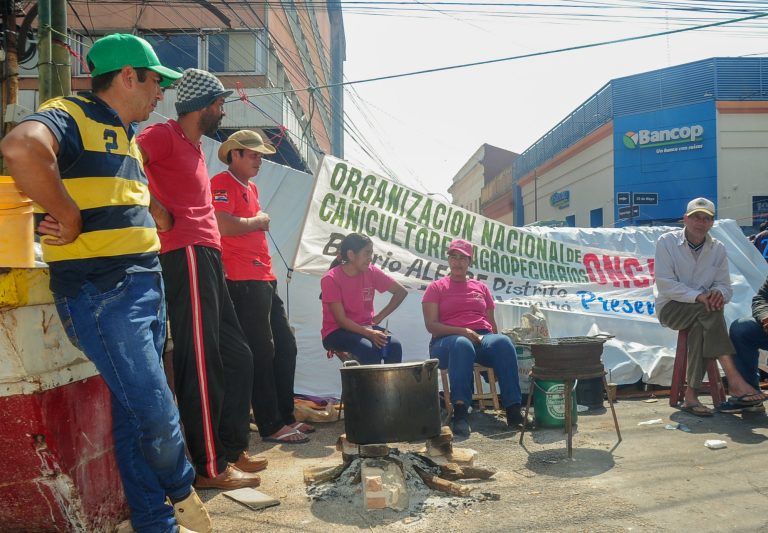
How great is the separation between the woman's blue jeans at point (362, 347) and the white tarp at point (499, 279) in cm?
82

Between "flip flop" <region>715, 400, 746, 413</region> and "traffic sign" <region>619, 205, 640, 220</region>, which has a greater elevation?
"traffic sign" <region>619, 205, 640, 220</region>

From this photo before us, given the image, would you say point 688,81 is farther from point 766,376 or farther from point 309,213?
point 309,213

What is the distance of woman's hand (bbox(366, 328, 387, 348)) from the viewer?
214 inches

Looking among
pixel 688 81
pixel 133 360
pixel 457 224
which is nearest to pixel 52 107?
pixel 133 360

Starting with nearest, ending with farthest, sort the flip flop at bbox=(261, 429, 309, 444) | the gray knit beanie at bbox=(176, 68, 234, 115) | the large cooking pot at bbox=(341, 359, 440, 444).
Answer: the gray knit beanie at bbox=(176, 68, 234, 115), the large cooking pot at bbox=(341, 359, 440, 444), the flip flop at bbox=(261, 429, 309, 444)

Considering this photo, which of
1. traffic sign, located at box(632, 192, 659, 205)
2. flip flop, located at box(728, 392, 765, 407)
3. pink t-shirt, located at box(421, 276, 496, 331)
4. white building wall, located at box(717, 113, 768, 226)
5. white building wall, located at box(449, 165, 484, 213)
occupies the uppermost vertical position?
white building wall, located at box(449, 165, 484, 213)

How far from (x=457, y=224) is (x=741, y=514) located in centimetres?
417

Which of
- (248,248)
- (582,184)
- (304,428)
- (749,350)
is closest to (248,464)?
(304,428)

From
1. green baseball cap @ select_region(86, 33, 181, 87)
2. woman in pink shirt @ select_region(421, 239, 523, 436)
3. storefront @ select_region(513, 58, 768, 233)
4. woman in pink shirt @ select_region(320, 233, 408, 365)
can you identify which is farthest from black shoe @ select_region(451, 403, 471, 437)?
storefront @ select_region(513, 58, 768, 233)

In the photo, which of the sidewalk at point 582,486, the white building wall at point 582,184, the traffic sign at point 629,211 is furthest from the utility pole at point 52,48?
the white building wall at point 582,184

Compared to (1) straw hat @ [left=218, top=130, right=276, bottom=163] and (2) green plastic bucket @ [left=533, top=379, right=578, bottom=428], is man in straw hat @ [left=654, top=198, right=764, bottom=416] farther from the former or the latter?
(1) straw hat @ [left=218, top=130, right=276, bottom=163]

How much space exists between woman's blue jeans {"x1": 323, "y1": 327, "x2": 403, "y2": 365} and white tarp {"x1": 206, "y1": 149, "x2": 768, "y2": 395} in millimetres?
821

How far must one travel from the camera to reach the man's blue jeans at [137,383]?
7.84 feet

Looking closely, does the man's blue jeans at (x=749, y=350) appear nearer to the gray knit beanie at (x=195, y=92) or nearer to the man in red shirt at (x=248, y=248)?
the man in red shirt at (x=248, y=248)
